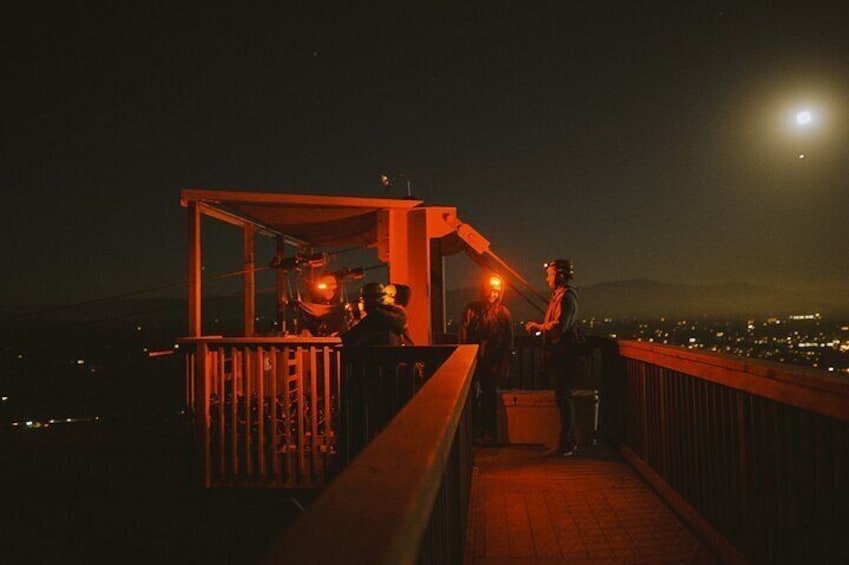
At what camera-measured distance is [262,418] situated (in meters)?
5.93

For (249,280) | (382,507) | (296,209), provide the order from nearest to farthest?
1. (382,507)
2. (296,209)
3. (249,280)

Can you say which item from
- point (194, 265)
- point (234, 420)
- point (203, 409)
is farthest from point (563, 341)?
point (194, 265)

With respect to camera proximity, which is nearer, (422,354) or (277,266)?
(422,354)

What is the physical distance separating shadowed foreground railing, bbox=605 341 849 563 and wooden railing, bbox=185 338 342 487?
2908 mm

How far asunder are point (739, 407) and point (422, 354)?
2.26 metres

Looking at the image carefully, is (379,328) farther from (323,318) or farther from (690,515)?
(323,318)

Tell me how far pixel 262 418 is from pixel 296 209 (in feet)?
8.15

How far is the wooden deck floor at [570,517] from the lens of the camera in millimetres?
3811

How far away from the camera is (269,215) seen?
7.65 metres

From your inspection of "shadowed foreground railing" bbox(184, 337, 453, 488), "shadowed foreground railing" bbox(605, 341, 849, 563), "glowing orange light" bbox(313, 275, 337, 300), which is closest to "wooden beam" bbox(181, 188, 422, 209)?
"shadowed foreground railing" bbox(184, 337, 453, 488)

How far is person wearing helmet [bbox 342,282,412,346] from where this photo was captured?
531 cm

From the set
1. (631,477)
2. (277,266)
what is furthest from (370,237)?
(631,477)

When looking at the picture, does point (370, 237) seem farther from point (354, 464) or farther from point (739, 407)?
point (354, 464)

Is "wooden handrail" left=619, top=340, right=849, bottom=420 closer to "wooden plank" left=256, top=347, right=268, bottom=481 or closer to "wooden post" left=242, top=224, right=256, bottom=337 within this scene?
"wooden plank" left=256, top=347, right=268, bottom=481
